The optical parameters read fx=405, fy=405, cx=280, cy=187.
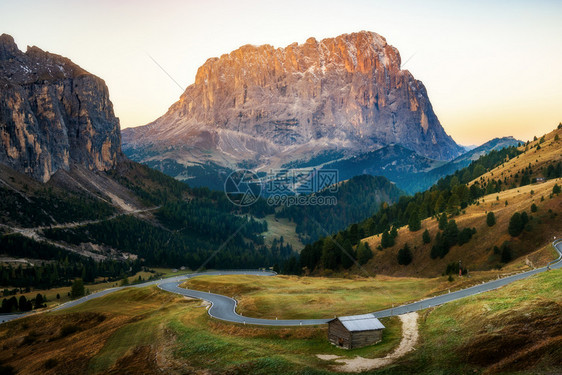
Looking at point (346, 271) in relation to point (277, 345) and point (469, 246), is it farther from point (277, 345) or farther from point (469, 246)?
point (277, 345)

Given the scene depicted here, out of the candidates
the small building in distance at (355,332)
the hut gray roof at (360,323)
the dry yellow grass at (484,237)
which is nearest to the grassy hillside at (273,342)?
the small building in distance at (355,332)

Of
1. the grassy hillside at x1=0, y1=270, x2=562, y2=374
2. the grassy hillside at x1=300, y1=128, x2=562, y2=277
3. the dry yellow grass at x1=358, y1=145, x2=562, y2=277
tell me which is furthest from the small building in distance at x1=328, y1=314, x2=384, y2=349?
the dry yellow grass at x1=358, y1=145, x2=562, y2=277

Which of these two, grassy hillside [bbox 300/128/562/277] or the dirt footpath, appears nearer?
the dirt footpath

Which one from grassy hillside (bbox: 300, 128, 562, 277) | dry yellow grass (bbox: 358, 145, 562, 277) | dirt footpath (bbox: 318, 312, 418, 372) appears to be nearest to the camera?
dirt footpath (bbox: 318, 312, 418, 372)

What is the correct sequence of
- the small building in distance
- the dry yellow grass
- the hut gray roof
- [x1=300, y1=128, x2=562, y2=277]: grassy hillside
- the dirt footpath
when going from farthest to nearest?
1. [x1=300, y1=128, x2=562, y2=277]: grassy hillside
2. the dry yellow grass
3. the hut gray roof
4. the small building in distance
5. the dirt footpath

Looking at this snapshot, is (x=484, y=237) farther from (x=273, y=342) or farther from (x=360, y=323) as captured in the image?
(x=273, y=342)

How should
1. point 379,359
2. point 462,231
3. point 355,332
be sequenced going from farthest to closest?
point 462,231
point 355,332
point 379,359

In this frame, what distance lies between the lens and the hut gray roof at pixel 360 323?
158 ft

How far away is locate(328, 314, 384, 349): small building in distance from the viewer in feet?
156

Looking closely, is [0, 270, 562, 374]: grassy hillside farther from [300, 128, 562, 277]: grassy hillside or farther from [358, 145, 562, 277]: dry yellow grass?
[358, 145, 562, 277]: dry yellow grass

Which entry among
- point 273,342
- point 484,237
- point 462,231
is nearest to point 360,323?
point 273,342

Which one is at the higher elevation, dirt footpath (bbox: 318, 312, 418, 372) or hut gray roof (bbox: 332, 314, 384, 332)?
hut gray roof (bbox: 332, 314, 384, 332)

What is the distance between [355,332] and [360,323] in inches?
87.8

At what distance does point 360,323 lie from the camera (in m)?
49.5
